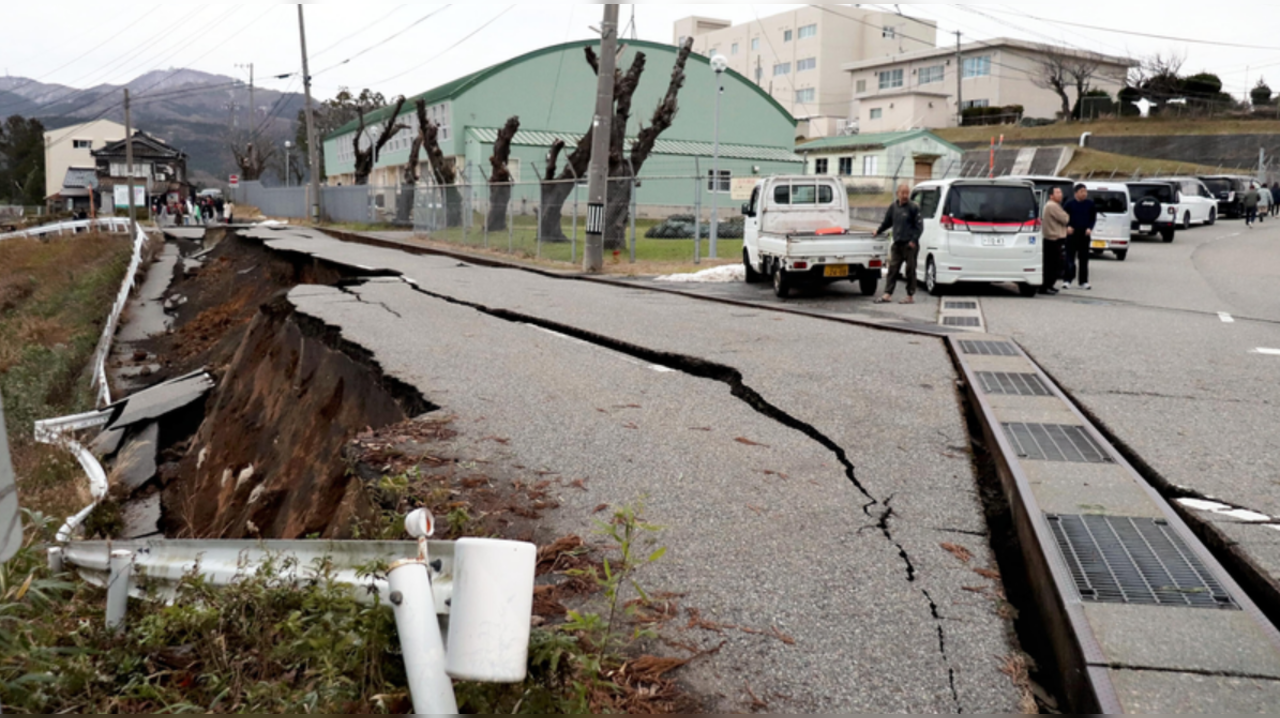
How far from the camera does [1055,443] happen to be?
6.26 m

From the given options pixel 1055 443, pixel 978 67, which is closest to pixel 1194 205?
pixel 1055 443

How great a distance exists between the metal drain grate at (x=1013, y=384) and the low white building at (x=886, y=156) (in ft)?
146

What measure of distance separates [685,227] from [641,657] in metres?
33.9

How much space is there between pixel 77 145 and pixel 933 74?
85939 millimetres

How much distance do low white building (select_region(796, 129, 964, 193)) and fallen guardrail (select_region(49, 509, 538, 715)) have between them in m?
50.6

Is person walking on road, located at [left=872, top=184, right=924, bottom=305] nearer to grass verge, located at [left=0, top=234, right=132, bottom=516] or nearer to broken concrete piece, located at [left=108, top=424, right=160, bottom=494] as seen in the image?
broken concrete piece, located at [left=108, top=424, right=160, bottom=494]

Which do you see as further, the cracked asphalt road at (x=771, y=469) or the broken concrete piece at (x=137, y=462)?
the broken concrete piece at (x=137, y=462)

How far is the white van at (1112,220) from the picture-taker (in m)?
23.4

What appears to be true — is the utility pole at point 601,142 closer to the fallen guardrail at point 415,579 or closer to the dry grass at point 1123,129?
the fallen guardrail at point 415,579

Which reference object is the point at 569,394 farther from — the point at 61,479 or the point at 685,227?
the point at 685,227

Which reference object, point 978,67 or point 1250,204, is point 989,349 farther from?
point 978,67

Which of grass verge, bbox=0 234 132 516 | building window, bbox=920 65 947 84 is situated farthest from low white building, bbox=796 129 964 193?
grass verge, bbox=0 234 132 516

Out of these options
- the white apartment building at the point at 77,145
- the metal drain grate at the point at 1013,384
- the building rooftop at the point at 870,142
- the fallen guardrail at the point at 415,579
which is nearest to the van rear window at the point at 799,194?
the metal drain grate at the point at 1013,384

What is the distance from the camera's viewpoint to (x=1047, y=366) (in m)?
9.41
